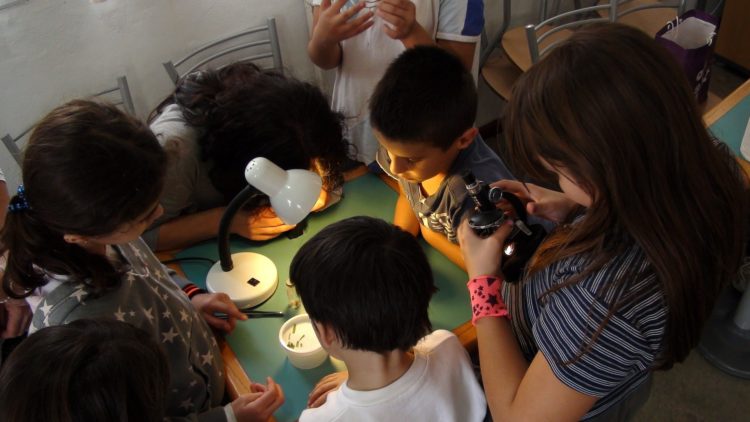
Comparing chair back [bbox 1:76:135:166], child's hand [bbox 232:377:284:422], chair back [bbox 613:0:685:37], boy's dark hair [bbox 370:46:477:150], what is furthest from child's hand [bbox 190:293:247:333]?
chair back [bbox 613:0:685:37]

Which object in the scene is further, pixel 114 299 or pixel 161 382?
pixel 114 299

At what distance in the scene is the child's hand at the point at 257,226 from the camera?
143cm

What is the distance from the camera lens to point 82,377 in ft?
2.48

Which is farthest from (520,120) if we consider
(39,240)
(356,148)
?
(356,148)

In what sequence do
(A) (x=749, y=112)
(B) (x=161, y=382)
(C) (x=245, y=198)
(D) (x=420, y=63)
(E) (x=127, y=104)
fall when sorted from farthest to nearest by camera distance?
Answer: 1. (E) (x=127, y=104)
2. (A) (x=749, y=112)
3. (D) (x=420, y=63)
4. (C) (x=245, y=198)
5. (B) (x=161, y=382)

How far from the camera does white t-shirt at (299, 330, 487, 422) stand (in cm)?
92

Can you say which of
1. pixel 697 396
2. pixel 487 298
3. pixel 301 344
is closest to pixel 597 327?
pixel 487 298

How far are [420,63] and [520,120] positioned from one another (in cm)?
51

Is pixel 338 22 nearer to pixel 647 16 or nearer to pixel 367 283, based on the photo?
pixel 367 283

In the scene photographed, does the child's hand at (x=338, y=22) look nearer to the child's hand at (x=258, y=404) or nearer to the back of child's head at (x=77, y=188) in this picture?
the back of child's head at (x=77, y=188)

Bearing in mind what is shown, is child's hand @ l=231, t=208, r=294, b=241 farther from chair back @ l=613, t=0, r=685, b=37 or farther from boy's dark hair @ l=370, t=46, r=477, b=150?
chair back @ l=613, t=0, r=685, b=37

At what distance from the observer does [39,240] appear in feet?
3.02

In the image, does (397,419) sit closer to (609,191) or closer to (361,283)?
(361,283)

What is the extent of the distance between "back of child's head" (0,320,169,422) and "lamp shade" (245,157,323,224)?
300mm
